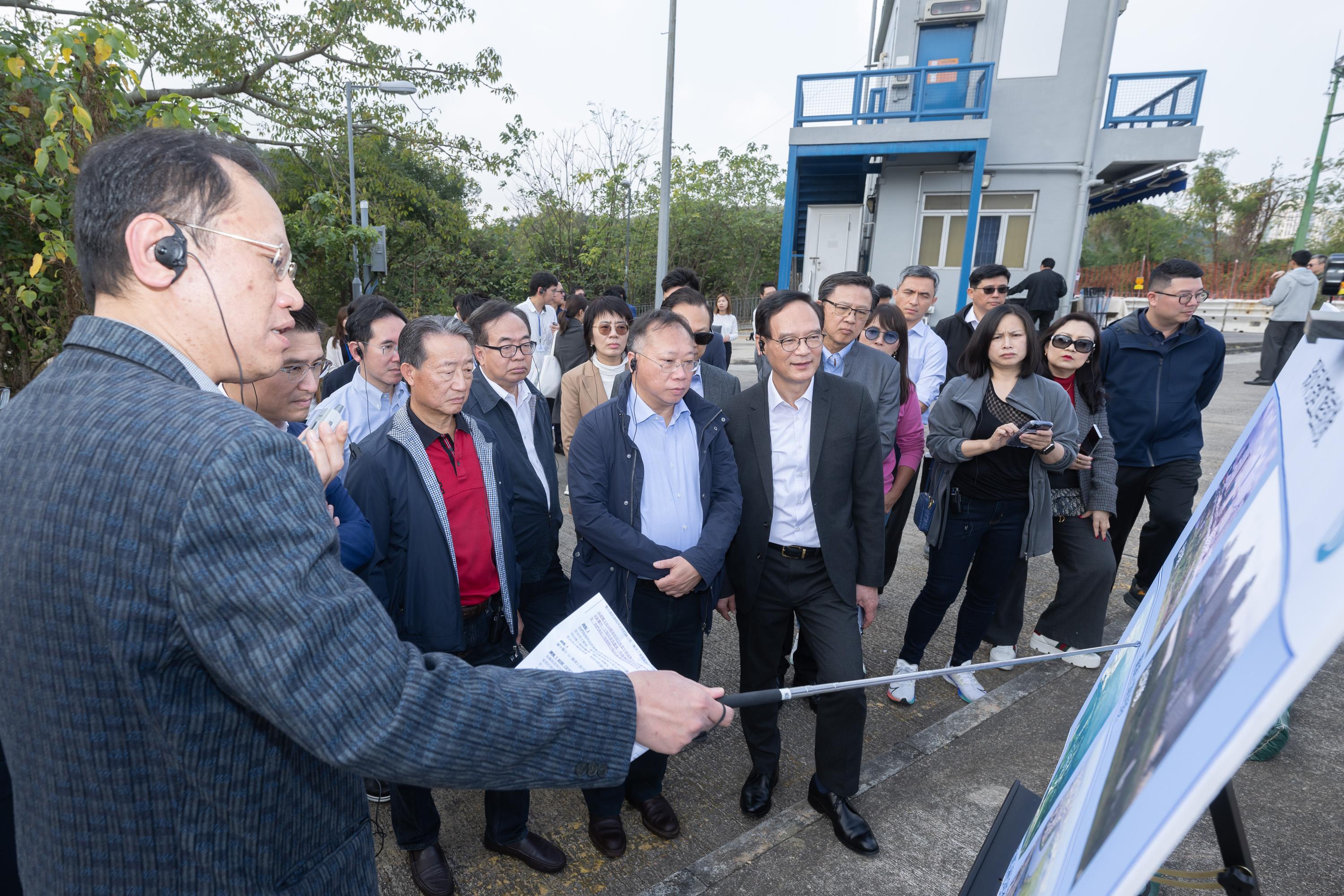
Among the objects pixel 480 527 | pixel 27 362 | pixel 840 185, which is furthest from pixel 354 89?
pixel 480 527

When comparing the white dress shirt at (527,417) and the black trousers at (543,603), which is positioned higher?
the white dress shirt at (527,417)

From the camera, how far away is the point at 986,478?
11.2ft

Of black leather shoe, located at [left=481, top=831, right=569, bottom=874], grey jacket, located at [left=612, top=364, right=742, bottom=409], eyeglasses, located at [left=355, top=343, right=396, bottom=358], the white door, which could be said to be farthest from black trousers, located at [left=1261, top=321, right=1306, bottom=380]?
black leather shoe, located at [left=481, top=831, right=569, bottom=874]

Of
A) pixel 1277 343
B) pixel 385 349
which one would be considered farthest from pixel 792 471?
pixel 1277 343

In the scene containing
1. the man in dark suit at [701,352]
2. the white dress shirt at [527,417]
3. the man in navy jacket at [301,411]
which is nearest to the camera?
the man in navy jacket at [301,411]

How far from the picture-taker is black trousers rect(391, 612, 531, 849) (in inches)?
94.0

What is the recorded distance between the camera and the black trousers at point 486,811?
7.83ft

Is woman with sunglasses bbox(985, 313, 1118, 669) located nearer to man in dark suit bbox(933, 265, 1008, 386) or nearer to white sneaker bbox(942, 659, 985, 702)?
white sneaker bbox(942, 659, 985, 702)

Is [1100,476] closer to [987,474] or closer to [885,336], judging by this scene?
[987,474]

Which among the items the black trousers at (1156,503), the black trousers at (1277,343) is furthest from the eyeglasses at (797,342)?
the black trousers at (1277,343)

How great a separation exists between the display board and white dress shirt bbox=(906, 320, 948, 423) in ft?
11.7

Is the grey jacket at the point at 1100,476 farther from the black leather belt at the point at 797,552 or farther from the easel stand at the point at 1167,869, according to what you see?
the easel stand at the point at 1167,869

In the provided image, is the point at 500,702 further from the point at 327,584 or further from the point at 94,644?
the point at 94,644

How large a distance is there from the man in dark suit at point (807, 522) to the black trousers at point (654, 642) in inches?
10.2
